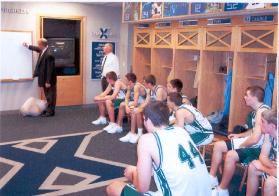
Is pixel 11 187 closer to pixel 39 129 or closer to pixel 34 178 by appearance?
pixel 34 178

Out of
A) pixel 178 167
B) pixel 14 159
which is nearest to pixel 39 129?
pixel 14 159

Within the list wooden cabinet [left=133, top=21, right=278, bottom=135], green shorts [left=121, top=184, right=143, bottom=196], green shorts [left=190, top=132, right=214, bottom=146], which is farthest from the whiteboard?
green shorts [left=121, top=184, right=143, bottom=196]

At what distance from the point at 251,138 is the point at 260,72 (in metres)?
1.68

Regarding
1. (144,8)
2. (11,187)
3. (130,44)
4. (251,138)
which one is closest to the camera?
(251,138)

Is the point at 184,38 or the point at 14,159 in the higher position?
the point at 184,38

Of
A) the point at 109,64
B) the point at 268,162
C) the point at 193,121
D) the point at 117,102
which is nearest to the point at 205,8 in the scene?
the point at 193,121

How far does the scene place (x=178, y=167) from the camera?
180 centimetres

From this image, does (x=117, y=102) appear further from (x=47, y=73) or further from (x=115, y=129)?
(x=47, y=73)


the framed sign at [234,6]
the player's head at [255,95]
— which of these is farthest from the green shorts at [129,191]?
the framed sign at [234,6]

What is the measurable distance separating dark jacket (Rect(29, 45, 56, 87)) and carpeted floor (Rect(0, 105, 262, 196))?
684mm

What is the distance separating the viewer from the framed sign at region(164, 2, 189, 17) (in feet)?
16.0

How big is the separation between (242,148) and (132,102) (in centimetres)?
238

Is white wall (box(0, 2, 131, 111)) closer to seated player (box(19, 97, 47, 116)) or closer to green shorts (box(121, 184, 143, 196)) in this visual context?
seated player (box(19, 97, 47, 116))

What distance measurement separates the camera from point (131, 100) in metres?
5.37
